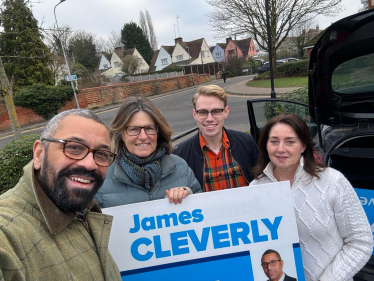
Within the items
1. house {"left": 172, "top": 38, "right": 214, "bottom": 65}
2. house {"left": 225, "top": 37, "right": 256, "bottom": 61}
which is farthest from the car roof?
house {"left": 225, "top": 37, "right": 256, "bottom": 61}

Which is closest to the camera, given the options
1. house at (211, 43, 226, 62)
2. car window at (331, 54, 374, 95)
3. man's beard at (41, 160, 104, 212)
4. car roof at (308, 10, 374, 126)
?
man's beard at (41, 160, 104, 212)

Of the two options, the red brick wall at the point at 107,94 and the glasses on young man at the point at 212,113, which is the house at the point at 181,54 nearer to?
the red brick wall at the point at 107,94

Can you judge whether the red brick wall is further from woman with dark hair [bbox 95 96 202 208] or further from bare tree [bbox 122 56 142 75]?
woman with dark hair [bbox 95 96 202 208]

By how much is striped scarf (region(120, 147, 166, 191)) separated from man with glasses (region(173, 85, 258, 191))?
49 cm

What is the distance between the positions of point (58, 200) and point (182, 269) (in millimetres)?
1048

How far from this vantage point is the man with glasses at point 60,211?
1029 mm

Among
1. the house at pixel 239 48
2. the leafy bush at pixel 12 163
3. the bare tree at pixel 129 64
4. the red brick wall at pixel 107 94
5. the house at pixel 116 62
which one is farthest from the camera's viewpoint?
the house at pixel 239 48

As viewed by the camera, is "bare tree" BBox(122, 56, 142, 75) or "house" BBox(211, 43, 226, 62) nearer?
"bare tree" BBox(122, 56, 142, 75)

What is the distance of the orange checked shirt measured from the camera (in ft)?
7.95

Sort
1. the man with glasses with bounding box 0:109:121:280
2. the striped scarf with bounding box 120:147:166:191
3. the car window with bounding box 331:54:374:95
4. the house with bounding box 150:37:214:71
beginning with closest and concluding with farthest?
1. the man with glasses with bounding box 0:109:121:280
2. the striped scarf with bounding box 120:147:166:191
3. the car window with bounding box 331:54:374:95
4. the house with bounding box 150:37:214:71

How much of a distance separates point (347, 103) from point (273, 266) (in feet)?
5.99

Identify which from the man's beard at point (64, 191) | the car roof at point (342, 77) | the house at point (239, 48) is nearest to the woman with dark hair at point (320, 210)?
the car roof at point (342, 77)

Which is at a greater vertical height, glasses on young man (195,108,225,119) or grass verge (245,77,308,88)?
glasses on young man (195,108,225,119)

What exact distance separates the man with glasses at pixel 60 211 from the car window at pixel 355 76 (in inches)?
93.5
